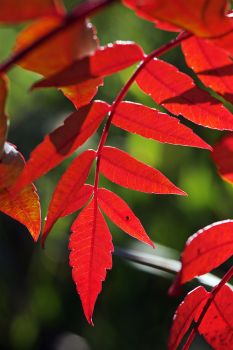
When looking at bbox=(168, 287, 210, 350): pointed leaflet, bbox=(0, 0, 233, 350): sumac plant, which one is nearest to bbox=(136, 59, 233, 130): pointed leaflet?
bbox=(0, 0, 233, 350): sumac plant

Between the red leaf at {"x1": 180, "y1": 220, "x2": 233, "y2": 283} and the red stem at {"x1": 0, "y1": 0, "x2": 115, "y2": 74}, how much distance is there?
107 mm

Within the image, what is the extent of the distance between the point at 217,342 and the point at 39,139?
1614mm

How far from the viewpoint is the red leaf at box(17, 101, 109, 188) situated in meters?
0.31

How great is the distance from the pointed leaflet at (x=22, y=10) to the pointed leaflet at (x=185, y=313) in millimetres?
194

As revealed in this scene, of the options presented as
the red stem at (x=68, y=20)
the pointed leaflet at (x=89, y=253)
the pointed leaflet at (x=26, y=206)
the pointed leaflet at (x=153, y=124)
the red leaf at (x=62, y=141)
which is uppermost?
the red stem at (x=68, y=20)

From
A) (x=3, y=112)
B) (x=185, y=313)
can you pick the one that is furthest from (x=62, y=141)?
(x=185, y=313)

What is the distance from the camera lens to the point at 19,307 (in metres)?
1.87

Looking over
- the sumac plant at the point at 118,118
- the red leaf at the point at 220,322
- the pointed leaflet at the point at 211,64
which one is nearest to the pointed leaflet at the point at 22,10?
the sumac plant at the point at 118,118

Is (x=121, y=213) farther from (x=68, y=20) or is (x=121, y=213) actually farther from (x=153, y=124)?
(x=68, y=20)

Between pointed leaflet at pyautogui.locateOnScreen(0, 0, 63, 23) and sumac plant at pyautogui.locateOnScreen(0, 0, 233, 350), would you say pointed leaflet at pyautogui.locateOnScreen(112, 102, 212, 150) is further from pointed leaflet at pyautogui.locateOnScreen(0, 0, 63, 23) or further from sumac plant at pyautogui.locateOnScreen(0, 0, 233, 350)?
pointed leaflet at pyautogui.locateOnScreen(0, 0, 63, 23)

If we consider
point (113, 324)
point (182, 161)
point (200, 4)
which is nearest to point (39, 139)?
point (182, 161)

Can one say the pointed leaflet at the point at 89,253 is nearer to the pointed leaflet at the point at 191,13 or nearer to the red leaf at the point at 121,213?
the red leaf at the point at 121,213

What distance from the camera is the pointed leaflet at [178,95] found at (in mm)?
353

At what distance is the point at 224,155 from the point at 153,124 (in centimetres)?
6
